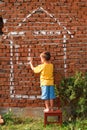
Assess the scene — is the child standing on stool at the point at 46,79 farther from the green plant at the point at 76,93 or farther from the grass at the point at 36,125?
the grass at the point at 36,125

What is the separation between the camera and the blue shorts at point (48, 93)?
8.87 m

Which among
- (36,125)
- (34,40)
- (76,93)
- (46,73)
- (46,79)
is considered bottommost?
(36,125)

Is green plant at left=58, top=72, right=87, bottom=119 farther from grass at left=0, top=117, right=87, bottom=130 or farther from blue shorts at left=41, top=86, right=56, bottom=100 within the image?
grass at left=0, top=117, right=87, bottom=130

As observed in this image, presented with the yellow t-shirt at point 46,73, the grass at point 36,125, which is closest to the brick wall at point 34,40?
the yellow t-shirt at point 46,73

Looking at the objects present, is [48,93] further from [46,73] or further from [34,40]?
[34,40]

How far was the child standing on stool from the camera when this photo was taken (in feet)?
29.1

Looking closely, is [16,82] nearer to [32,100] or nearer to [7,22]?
[32,100]

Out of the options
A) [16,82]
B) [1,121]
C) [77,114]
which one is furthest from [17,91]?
[77,114]

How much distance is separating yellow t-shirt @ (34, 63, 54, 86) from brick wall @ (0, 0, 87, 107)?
0.28m

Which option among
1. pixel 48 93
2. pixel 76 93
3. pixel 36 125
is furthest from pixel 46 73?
pixel 36 125

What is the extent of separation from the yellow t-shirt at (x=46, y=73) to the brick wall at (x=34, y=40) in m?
0.28

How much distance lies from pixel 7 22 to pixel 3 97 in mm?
1648

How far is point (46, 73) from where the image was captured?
8898 millimetres

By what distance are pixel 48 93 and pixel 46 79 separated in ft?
0.98
